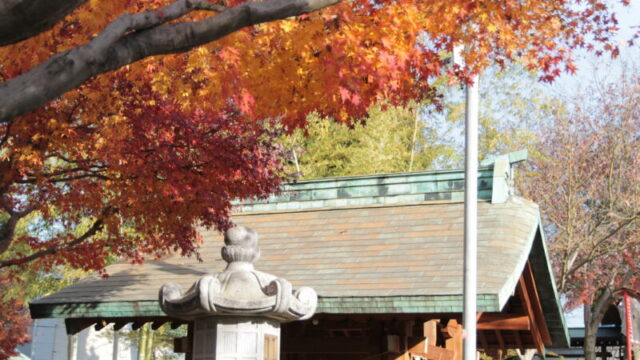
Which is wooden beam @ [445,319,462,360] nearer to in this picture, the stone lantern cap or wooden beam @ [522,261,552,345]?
wooden beam @ [522,261,552,345]

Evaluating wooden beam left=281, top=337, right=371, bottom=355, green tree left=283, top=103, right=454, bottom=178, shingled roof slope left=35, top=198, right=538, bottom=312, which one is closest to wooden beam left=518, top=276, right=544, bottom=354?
shingled roof slope left=35, top=198, right=538, bottom=312

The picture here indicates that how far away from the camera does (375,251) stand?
1213 centimetres

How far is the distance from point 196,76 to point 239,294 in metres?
3.10

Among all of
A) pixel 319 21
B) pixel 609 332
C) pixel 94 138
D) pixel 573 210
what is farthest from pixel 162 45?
pixel 609 332

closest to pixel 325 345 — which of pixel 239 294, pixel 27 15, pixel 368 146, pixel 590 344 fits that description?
pixel 239 294

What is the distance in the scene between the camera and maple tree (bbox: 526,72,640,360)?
24.6 m

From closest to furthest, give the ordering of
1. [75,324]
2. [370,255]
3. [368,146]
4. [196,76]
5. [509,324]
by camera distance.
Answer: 1. [196,76]
2. [370,255]
3. [75,324]
4. [509,324]
5. [368,146]

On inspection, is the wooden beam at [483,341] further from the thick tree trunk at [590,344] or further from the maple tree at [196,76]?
the thick tree trunk at [590,344]

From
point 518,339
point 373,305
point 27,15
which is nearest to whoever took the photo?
point 27,15

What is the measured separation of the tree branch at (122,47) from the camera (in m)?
4.26

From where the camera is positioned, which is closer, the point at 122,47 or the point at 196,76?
the point at 122,47

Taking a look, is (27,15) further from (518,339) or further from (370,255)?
(518,339)

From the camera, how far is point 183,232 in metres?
11.7

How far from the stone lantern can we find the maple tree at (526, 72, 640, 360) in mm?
18053
